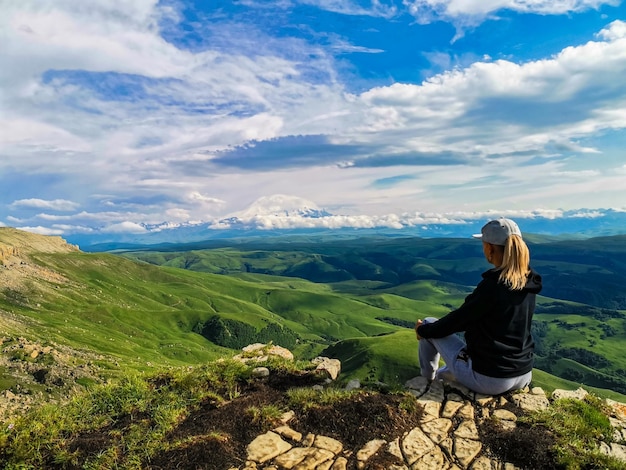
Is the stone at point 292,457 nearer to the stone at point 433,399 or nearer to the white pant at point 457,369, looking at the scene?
the stone at point 433,399

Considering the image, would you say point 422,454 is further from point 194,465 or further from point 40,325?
point 40,325

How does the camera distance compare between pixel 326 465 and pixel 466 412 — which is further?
pixel 466 412

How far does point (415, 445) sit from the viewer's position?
10266mm

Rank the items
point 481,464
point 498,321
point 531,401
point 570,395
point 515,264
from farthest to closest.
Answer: point 570,395
point 531,401
point 498,321
point 515,264
point 481,464

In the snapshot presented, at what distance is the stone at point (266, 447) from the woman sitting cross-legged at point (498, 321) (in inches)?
212

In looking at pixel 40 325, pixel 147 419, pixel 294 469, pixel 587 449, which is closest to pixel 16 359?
pixel 147 419

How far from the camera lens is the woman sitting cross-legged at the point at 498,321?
34.6 feet

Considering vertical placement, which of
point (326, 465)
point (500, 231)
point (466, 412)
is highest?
point (500, 231)

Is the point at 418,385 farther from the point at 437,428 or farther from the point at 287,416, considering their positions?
the point at 287,416

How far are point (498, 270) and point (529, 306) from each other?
1454 millimetres

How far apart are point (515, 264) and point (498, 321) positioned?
Answer: 1.69m

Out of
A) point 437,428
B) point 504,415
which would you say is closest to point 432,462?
point 437,428

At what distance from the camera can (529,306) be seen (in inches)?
432

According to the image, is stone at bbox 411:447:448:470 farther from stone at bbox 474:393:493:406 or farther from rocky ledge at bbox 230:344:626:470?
stone at bbox 474:393:493:406
